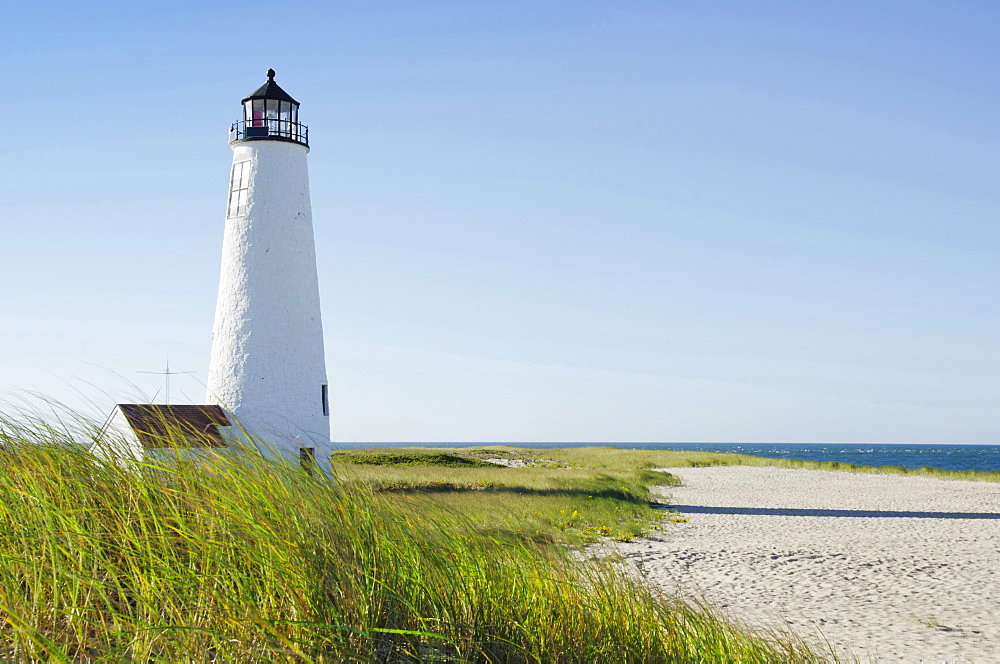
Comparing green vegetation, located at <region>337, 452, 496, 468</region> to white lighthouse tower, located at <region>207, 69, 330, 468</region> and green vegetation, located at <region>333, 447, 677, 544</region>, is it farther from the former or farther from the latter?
white lighthouse tower, located at <region>207, 69, 330, 468</region>

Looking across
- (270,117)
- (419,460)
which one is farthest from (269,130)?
(419,460)

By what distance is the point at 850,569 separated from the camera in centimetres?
1347

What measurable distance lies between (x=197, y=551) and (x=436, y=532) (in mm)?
1528

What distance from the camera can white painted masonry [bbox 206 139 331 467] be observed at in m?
17.3

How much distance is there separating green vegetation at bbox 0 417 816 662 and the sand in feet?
7.45

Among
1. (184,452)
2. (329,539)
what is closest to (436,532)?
(329,539)

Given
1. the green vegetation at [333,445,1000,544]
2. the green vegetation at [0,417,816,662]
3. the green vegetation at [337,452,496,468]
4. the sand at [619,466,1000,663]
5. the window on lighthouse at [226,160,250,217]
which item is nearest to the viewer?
the green vegetation at [0,417,816,662]

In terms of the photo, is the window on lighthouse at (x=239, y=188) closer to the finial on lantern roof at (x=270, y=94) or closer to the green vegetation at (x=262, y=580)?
the finial on lantern roof at (x=270, y=94)

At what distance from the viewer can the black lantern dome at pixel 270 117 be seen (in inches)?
728

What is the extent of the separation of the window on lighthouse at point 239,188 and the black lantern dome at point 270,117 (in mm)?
706

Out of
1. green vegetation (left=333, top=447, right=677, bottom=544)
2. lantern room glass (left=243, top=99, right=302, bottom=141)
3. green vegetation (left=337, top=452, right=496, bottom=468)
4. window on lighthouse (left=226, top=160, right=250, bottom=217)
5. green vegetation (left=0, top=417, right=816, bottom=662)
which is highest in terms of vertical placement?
lantern room glass (left=243, top=99, right=302, bottom=141)

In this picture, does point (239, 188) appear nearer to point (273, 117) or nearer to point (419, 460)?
point (273, 117)

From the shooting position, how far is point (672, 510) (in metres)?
22.2

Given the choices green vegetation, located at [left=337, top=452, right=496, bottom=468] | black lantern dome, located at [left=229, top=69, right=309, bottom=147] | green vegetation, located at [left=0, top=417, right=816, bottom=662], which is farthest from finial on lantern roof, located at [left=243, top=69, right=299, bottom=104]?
green vegetation, located at [left=337, top=452, right=496, bottom=468]
